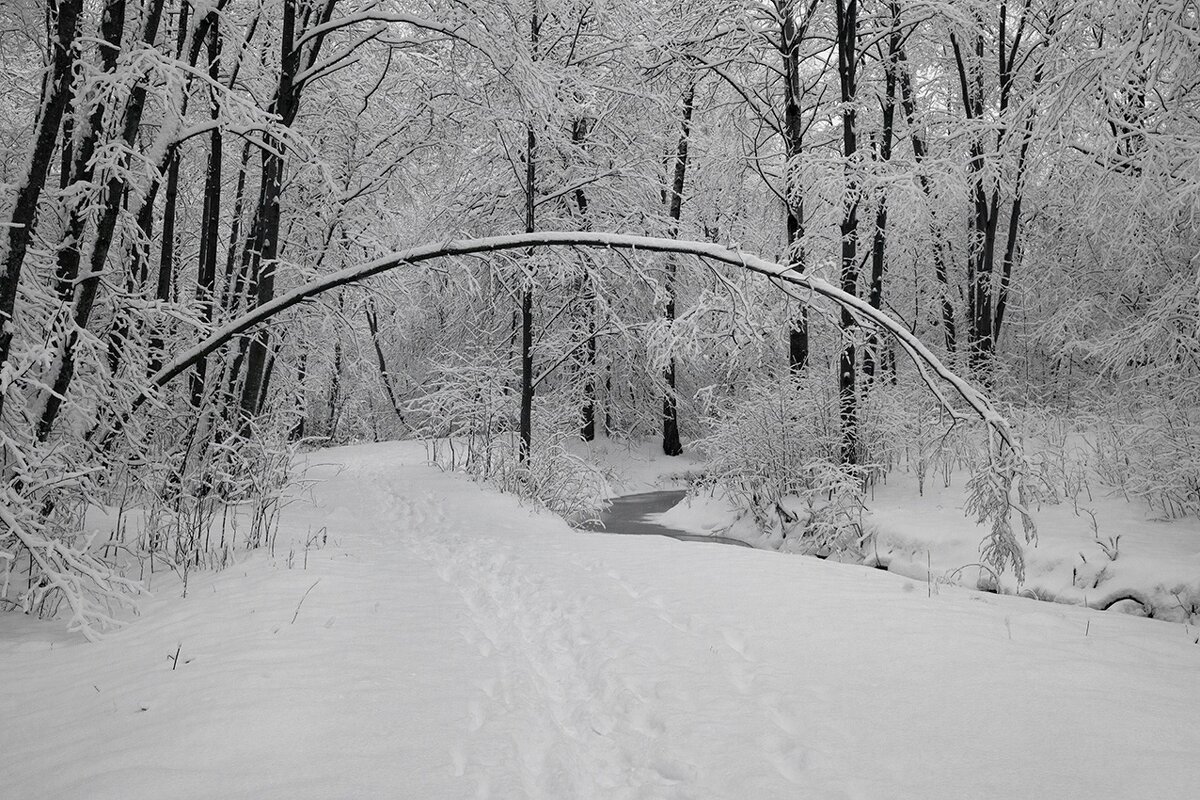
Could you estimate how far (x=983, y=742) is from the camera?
2887 mm

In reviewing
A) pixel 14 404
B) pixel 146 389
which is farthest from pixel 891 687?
pixel 14 404

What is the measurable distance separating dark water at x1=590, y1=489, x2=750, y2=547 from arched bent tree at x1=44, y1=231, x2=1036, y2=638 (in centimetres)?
572

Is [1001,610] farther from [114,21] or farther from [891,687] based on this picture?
[114,21]

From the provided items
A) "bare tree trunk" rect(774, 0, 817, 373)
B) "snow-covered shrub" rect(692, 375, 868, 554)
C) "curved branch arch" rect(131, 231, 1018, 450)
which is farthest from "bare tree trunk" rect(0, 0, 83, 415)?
"bare tree trunk" rect(774, 0, 817, 373)

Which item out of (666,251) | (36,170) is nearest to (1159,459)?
(666,251)

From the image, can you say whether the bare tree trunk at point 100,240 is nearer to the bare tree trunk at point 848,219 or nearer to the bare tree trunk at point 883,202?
the bare tree trunk at point 848,219

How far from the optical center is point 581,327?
16.7 m

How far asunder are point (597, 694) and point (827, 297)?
3272mm

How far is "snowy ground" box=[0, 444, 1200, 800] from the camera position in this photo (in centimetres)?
266

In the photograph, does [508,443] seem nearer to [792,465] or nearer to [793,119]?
[792,465]

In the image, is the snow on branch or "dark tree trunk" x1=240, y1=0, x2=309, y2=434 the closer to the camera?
the snow on branch

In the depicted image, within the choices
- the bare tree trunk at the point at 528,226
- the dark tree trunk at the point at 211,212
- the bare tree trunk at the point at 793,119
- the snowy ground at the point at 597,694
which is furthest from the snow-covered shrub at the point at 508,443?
the snowy ground at the point at 597,694

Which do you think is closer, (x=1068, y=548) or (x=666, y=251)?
(x=666, y=251)

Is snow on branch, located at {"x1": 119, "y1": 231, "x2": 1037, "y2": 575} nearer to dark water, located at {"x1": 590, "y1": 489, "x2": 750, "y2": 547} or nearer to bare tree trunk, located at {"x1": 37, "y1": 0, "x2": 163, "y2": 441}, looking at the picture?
bare tree trunk, located at {"x1": 37, "y1": 0, "x2": 163, "y2": 441}
